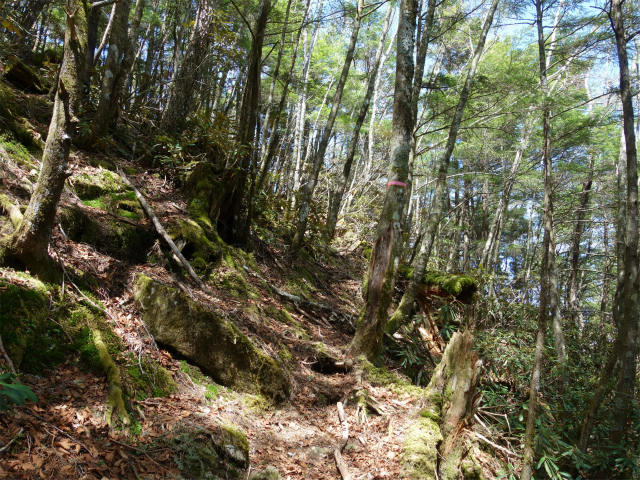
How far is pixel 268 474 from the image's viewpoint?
3416mm

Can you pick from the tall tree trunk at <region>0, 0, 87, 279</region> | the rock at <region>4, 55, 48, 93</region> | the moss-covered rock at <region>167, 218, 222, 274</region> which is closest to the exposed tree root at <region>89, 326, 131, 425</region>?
the tall tree trunk at <region>0, 0, 87, 279</region>

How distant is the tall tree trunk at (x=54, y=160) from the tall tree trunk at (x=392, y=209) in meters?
3.84

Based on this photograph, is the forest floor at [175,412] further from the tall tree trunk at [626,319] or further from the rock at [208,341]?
the tall tree trunk at [626,319]

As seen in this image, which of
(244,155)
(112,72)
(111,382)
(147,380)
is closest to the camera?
(111,382)

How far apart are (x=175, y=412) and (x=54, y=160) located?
8.21 feet

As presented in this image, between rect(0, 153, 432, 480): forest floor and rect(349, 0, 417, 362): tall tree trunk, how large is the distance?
33.5 inches

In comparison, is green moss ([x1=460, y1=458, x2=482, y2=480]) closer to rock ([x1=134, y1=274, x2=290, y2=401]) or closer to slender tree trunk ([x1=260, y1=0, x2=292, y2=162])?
rock ([x1=134, y1=274, x2=290, y2=401])

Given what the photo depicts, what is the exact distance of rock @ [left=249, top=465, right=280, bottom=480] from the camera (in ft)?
10.9

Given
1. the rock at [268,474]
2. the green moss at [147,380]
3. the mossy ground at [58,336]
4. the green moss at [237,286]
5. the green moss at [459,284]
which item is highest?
the green moss at [459,284]

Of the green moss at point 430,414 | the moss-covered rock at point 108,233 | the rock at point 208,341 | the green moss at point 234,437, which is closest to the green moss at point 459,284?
the green moss at point 430,414

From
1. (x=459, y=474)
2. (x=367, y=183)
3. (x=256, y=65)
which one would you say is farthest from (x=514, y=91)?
(x=459, y=474)

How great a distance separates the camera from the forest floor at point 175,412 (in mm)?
2373

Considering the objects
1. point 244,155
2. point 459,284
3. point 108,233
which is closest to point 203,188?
point 244,155

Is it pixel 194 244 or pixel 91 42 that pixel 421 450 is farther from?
pixel 91 42
